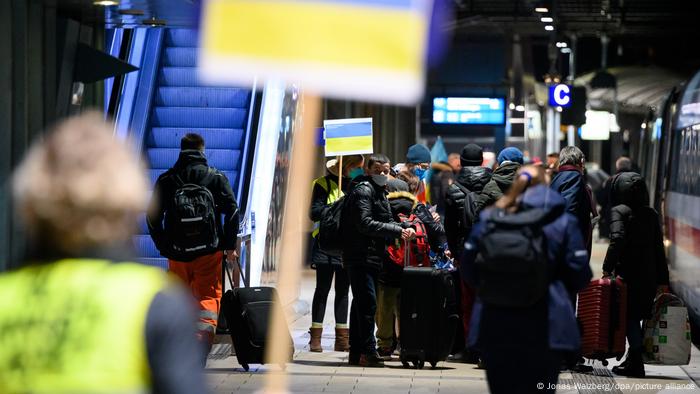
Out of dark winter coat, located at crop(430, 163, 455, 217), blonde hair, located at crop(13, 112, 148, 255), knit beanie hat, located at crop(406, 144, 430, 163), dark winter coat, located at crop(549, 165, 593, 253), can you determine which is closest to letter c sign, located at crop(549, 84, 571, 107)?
dark winter coat, located at crop(430, 163, 455, 217)

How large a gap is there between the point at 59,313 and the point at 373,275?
26.4 ft

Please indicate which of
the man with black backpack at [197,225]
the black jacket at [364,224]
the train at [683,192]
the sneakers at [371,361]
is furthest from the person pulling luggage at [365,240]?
the train at [683,192]

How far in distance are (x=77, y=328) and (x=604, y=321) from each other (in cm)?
797

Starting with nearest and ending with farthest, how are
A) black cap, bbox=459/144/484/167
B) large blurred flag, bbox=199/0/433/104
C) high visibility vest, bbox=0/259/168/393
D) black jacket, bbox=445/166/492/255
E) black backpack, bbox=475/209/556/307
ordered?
high visibility vest, bbox=0/259/168/393 < large blurred flag, bbox=199/0/433/104 < black backpack, bbox=475/209/556/307 < black jacket, bbox=445/166/492/255 < black cap, bbox=459/144/484/167

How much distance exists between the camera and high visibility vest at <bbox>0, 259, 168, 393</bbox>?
3023 millimetres

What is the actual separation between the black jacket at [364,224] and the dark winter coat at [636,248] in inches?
66.3

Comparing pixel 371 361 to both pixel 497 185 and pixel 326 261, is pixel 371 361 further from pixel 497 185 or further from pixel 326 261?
pixel 497 185

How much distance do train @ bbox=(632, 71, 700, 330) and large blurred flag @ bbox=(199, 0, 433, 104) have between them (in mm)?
9206

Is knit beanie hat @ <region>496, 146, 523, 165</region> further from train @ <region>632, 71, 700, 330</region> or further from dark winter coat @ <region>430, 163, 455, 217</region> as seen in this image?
dark winter coat @ <region>430, 163, 455, 217</region>

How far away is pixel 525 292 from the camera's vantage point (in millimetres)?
6527

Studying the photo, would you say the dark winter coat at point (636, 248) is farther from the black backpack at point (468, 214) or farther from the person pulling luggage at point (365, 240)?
the person pulling luggage at point (365, 240)

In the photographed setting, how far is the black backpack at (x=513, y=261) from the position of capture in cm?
652

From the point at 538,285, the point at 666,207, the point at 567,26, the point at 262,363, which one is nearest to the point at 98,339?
the point at 538,285

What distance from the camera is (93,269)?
311 centimetres
